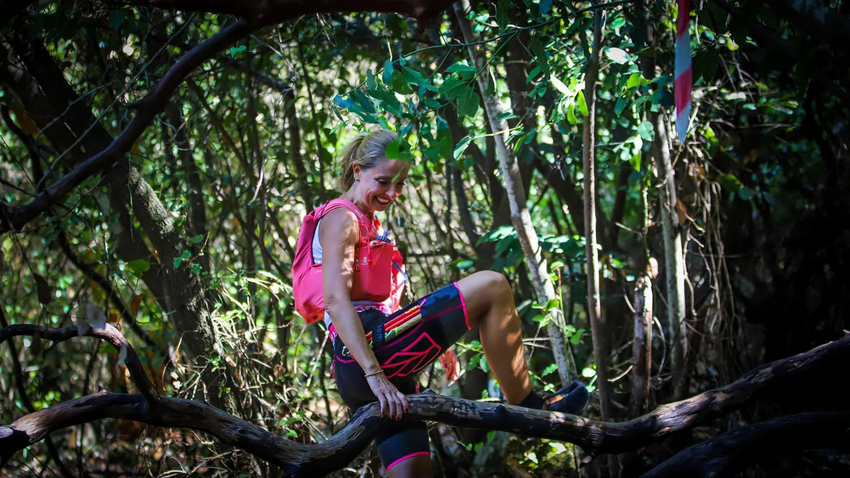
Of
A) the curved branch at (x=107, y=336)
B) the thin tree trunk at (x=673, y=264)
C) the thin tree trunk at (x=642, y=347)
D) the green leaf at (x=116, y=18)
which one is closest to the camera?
the curved branch at (x=107, y=336)

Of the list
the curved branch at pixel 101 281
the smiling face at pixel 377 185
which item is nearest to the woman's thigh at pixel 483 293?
the smiling face at pixel 377 185

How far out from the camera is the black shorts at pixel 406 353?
2.16 metres

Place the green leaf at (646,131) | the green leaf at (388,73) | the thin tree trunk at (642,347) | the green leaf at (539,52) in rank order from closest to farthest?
the green leaf at (388,73), the green leaf at (539,52), the green leaf at (646,131), the thin tree trunk at (642,347)

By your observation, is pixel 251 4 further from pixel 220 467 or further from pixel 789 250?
pixel 789 250

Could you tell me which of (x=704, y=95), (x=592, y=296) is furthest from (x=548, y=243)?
(x=704, y=95)

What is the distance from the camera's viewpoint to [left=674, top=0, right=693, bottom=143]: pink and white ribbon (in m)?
1.80

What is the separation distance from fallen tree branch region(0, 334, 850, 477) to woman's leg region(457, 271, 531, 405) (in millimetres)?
193

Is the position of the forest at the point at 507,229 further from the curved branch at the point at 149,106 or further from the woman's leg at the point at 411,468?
the curved branch at the point at 149,106

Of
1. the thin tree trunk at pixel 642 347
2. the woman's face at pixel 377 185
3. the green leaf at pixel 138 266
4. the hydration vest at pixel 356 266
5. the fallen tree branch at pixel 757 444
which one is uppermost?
the green leaf at pixel 138 266

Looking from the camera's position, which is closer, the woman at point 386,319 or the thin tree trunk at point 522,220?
the woman at point 386,319

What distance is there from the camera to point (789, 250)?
3.74 m

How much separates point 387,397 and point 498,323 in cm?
49

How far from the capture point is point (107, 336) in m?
1.66

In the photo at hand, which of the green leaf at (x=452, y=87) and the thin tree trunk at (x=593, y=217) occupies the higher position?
the green leaf at (x=452, y=87)
